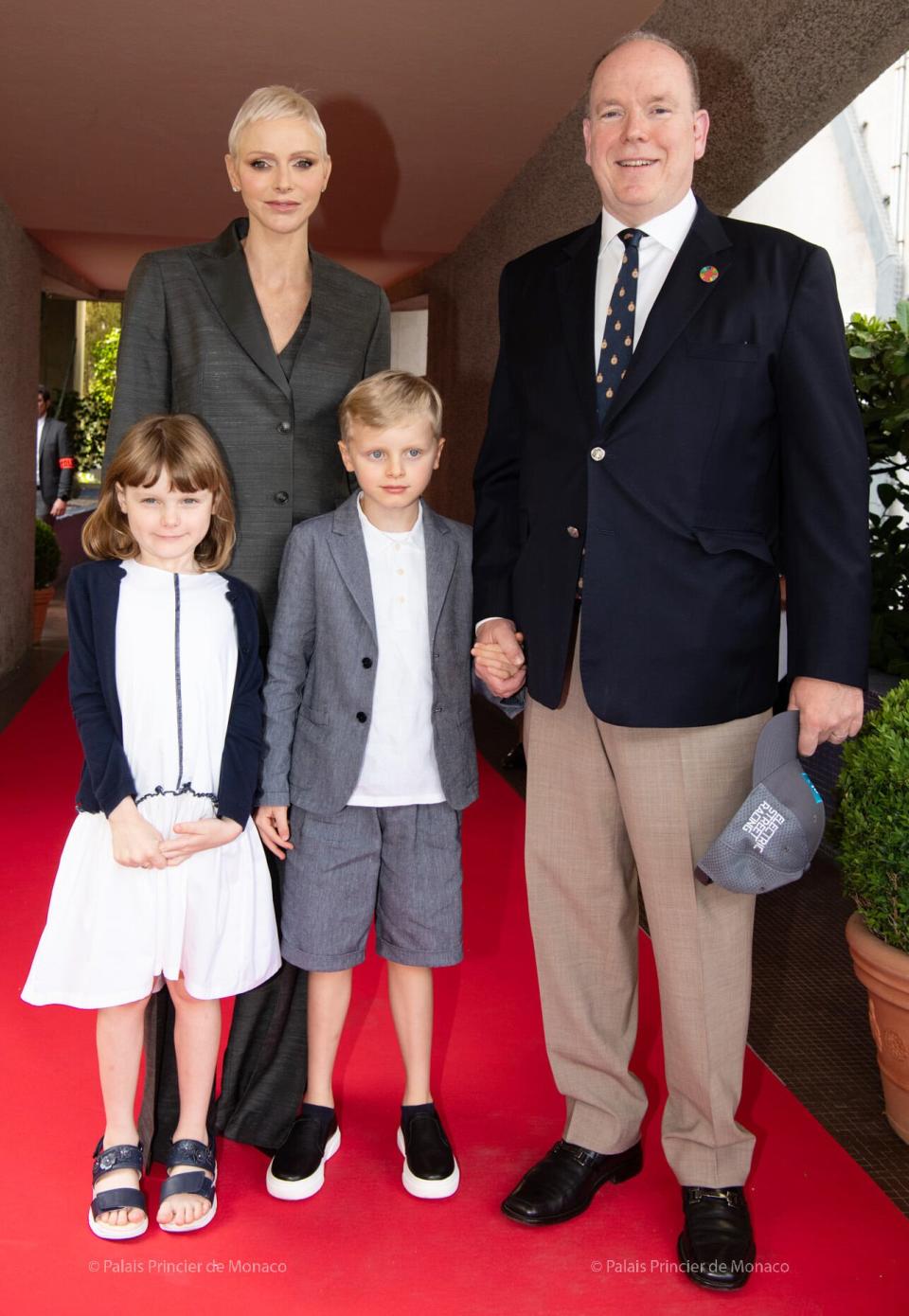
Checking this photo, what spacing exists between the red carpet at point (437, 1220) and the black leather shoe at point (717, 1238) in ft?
0.09

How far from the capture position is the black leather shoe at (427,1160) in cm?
198

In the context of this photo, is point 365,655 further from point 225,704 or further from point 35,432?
point 35,432

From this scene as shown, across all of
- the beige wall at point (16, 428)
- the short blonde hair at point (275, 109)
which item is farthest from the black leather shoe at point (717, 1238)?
the beige wall at point (16, 428)

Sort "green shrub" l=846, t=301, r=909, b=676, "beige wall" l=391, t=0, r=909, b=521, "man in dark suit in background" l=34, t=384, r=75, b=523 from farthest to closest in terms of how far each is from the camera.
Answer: "man in dark suit in background" l=34, t=384, r=75, b=523 → "green shrub" l=846, t=301, r=909, b=676 → "beige wall" l=391, t=0, r=909, b=521

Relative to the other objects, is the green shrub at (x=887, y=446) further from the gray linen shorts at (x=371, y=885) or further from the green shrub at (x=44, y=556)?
the green shrub at (x=44, y=556)

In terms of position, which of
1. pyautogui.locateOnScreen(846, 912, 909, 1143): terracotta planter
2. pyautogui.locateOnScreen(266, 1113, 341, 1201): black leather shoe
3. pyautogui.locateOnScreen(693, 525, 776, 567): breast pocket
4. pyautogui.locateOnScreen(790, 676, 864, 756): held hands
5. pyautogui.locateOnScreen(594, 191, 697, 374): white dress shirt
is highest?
pyautogui.locateOnScreen(594, 191, 697, 374): white dress shirt

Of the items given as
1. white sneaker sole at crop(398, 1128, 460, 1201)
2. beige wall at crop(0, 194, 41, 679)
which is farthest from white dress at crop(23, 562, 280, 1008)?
beige wall at crop(0, 194, 41, 679)

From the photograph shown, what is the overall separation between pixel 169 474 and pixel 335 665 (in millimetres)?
407

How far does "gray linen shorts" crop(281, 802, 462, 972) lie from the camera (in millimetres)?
2008

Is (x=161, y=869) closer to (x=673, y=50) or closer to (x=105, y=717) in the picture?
(x=105, y=717)

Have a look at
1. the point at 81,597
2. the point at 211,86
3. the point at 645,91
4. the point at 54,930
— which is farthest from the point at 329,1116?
the point at 211,86

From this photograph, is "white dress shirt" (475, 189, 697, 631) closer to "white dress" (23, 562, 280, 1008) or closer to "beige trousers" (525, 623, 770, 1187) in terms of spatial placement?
"beige trousers" (525, 623, 770, 1187)

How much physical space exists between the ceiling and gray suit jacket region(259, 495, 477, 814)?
3.12 meters

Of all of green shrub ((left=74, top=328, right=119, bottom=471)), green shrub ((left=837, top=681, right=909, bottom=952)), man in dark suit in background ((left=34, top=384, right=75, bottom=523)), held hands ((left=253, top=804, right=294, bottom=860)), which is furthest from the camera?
green shrub ((left=74, top=328, right=119, bottom=471))
